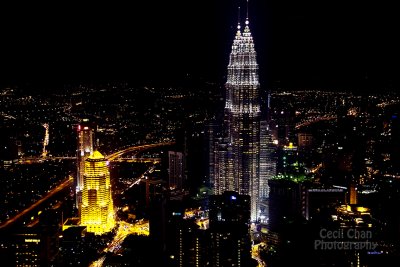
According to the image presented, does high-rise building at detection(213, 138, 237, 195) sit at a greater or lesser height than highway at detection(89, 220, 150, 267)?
greater

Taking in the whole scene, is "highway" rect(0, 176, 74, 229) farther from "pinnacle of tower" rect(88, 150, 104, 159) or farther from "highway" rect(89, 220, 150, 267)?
"highway" rect(89, 220, 150, 267)

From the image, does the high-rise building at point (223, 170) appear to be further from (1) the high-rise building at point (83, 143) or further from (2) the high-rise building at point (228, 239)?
(1) the high-rise building at point (83, 143)

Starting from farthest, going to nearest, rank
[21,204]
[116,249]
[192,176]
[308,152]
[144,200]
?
[308,152]
[192,176]
[144,200]
[21,204]
[116,249]

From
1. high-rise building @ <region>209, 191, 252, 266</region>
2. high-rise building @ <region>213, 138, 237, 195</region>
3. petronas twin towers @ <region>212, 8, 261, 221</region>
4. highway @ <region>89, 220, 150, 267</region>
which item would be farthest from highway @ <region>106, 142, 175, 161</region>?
high-rise building @ <region>209, 191, 252, 266</region>

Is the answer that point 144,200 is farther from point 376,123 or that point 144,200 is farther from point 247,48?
point 376,123

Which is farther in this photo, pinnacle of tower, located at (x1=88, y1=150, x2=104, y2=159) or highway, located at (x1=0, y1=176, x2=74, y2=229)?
pinnacle of tower, located at (x1=88, y1=150, x2=104, y2=159)

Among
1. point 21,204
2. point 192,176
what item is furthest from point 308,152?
point 21,204
